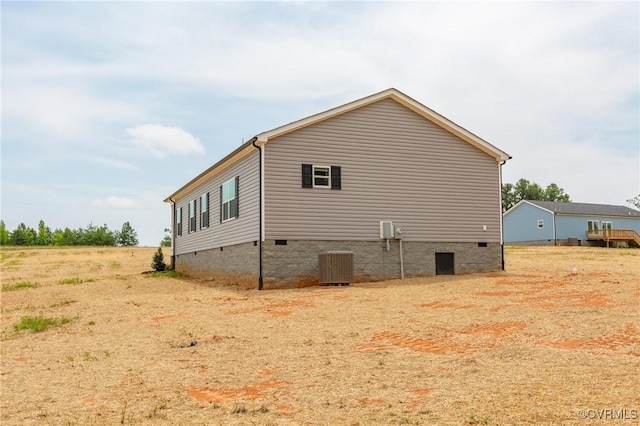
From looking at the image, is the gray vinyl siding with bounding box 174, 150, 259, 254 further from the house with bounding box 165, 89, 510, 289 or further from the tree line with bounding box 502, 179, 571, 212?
the tree line with bounding box 502, 179, 571, 212

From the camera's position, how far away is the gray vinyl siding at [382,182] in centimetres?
1927

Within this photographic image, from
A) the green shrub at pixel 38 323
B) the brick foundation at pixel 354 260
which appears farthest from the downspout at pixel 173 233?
the green shrub at pixel 38 323

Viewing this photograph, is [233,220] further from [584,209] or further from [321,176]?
[584,209]

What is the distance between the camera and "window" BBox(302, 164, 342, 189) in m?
19.5

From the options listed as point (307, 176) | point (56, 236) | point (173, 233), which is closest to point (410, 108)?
point (307, 176)

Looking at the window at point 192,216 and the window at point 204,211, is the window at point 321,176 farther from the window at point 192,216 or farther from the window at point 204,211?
the window at point 192,216

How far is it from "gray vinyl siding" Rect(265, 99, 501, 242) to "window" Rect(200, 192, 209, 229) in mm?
8321

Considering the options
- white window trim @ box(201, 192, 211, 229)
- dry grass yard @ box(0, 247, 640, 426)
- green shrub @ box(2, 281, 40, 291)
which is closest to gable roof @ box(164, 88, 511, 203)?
white window trim @ box(201, 192, 211, 229)

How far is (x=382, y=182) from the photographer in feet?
67.8

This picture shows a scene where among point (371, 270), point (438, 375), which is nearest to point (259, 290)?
point (371, 270)

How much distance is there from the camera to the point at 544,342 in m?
8.60

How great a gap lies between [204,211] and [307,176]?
9.02m

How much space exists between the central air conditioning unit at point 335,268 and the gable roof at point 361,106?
4201 mm

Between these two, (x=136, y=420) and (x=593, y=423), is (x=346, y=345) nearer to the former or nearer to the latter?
(x=136, y=420)
